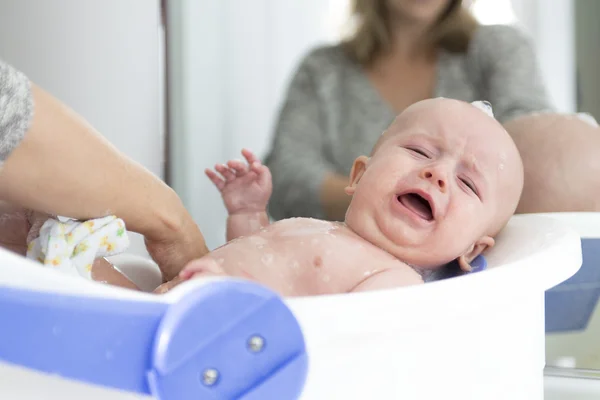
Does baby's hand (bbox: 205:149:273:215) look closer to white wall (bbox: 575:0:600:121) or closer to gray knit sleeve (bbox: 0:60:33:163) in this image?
gray knit sleeve (bbox: 0:60:33:163)

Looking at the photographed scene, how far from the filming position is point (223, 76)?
6.59 ft

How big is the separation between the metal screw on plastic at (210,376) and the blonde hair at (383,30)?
1303mm

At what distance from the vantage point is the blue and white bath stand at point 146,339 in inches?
Result: 12.4

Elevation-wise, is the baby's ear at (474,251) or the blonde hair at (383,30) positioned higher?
the blonde hair at (383,30)

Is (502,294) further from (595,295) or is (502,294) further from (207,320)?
(595,295)

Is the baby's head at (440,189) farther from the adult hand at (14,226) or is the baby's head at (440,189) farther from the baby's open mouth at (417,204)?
A: the adult hand at (14,226)

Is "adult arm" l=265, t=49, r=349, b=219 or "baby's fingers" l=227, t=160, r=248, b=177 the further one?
"adult arm" l=265, t=49, r=349, b=219

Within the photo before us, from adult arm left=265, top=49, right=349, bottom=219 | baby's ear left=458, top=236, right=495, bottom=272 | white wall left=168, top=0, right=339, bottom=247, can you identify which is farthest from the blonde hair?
baby's ear left=458, top=236, right=495, bottom=272

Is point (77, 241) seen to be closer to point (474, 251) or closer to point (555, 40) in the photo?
point (474, 251)

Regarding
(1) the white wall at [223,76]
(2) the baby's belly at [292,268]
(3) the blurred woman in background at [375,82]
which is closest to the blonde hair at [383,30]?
(3) the blurred woman in background at [375,82]

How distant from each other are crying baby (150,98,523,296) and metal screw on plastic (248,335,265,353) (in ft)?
0.84

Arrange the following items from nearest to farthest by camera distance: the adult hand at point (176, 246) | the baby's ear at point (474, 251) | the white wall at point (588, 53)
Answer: the adult hand at point (176, 246), the baby's ear at point (474, 251), the white wall at point (588, 53)

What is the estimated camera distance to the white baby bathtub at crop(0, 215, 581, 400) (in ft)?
1.16

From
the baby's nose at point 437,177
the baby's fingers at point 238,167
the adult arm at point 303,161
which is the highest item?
the baby's nose at point 437,177
